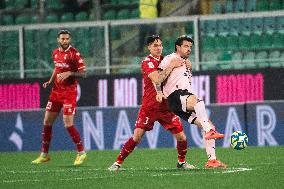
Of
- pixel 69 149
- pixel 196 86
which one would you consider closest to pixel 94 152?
pixel 69 149

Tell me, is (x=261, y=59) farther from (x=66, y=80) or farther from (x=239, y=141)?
(x=239, y=141)

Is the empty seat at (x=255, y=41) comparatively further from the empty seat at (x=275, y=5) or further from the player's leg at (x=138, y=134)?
the player's leg at (x=138, y=134)

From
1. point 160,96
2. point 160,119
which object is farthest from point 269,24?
point 160,96

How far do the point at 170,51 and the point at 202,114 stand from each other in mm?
8245

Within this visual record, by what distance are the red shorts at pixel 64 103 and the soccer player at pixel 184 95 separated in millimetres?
2936

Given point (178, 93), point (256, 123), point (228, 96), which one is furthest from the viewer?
point (228, 96)

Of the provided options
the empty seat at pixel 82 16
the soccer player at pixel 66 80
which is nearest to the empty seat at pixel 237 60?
the empty seat at pixel 82 16

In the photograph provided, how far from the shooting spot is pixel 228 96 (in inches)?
785

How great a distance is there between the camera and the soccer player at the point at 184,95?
12.5 metres

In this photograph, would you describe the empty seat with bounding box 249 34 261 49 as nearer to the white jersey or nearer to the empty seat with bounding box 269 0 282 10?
the empty seat with bounding box 269 0 282 10

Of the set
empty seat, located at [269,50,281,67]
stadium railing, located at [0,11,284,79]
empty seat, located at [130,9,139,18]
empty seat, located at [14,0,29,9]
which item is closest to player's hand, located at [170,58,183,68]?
stadium railing, located at [0,11,284,79]

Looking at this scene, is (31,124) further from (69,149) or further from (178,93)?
(178,93)

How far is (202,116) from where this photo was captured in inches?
484

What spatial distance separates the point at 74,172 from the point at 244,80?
7420 millimetres
